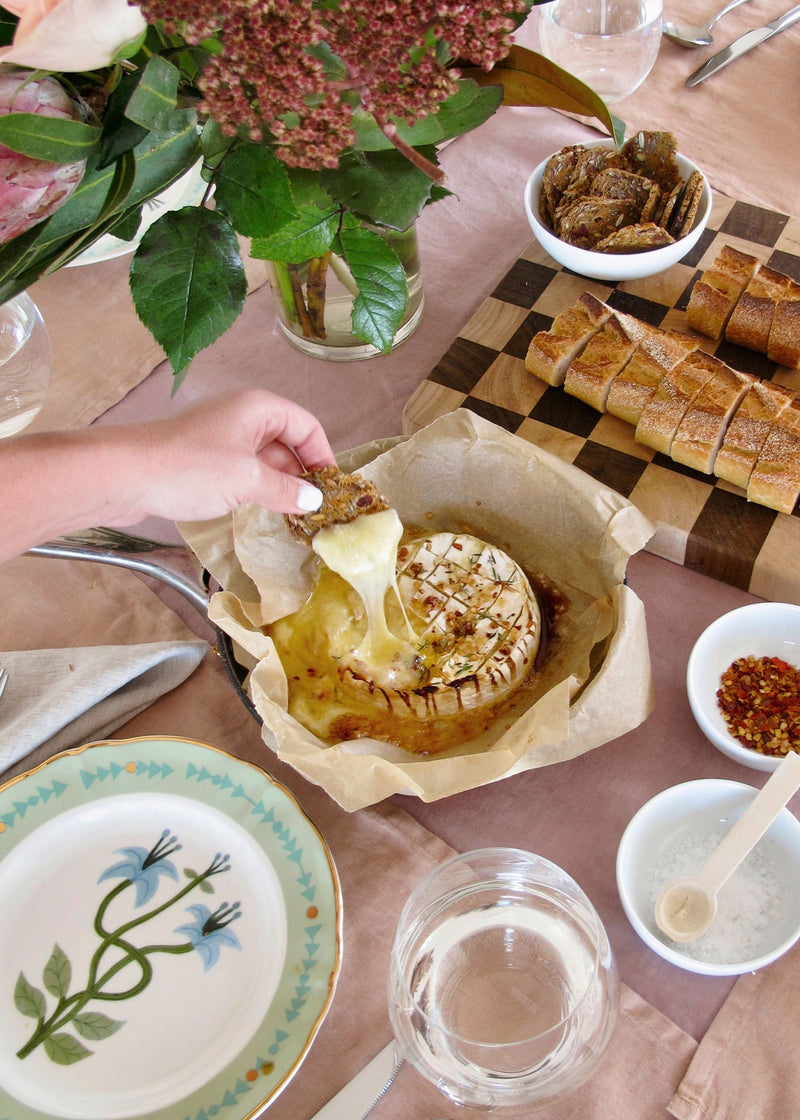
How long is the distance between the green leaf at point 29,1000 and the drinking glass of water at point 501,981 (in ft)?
1.24

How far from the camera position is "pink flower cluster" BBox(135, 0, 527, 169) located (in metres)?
0.63

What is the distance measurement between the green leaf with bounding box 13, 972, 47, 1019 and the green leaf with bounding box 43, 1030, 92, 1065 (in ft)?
0.10

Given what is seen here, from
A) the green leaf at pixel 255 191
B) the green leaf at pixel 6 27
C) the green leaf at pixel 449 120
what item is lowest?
the green leaf at pixel 255 191

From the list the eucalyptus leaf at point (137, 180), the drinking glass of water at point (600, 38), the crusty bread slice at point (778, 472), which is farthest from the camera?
the drinking glass of water at point (600, 38)

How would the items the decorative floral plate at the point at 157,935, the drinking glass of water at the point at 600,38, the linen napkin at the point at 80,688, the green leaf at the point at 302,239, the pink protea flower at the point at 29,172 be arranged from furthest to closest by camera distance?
1. the drinking glass of water at the point at 600,38
2. the linen napkin at the point at 80,688
3. the green leaf at the point at 302,239
4. the decorative floral plate at the point at 157,935
5. the pink protea flower at the point at 29,172

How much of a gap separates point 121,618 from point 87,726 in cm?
19

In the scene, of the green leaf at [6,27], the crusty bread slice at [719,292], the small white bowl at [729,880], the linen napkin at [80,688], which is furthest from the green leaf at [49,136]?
the crusty bread slice at [719,292]

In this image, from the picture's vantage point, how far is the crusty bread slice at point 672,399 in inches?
50.9

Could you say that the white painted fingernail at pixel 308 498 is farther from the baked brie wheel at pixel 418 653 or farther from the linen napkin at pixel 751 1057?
the linen napkin at pixel 751 1057

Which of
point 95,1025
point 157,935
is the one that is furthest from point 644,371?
point 95,1025

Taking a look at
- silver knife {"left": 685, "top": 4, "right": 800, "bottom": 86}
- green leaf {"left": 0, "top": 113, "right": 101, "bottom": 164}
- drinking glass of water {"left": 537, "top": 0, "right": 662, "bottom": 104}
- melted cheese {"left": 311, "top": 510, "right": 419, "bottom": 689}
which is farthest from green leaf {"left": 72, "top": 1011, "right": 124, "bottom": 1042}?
silver knife {"left": 685, "top": 4, "right": 800, "bottom": 86}

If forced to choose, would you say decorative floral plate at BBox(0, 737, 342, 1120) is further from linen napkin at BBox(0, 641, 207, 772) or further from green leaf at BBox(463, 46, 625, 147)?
green leaf at BBox(463, 46, 625, 147)

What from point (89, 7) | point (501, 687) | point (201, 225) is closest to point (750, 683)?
point (501, 687)

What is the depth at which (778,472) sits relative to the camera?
4.01 feet
